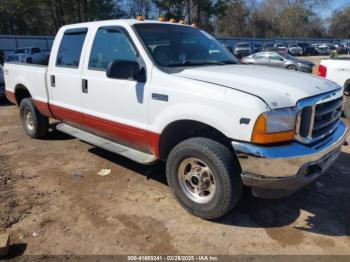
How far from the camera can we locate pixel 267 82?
3.45 metres

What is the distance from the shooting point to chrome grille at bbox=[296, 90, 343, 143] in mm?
3205

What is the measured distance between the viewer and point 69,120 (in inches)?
213

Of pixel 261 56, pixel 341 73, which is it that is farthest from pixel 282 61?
pixel 341 73

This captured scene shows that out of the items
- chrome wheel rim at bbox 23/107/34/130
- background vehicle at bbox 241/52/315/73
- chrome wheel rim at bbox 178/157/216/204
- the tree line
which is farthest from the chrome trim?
the tree line

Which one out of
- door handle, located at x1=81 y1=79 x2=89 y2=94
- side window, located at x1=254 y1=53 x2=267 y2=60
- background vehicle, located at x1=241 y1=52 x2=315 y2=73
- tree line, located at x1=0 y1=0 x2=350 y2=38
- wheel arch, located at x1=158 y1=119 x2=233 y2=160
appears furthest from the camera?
tree line, located at x1=0 y1=0 x2=350 y2=38

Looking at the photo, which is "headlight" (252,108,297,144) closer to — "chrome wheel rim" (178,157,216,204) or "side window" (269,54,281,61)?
"chrome wheel rim" (178,157,216,204)

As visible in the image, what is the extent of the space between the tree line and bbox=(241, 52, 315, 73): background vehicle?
18.7 m

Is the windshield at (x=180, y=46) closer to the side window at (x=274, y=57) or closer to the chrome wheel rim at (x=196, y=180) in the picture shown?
the chrome wheel rim at (x=196, y=180)

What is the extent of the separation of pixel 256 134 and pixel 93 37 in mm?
2712

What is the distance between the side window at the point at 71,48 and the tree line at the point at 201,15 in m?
35.1

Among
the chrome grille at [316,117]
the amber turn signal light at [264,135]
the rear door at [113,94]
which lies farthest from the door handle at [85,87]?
the chrome grille at [316,117]

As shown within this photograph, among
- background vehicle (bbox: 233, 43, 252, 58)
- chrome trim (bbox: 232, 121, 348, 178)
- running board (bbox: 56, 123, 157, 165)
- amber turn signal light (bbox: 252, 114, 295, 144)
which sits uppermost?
amber turn signal light (bbox: 252, 114, 295, 144)

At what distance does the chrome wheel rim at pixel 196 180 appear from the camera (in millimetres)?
3605

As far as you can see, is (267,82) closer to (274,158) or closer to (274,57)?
(274,158)
